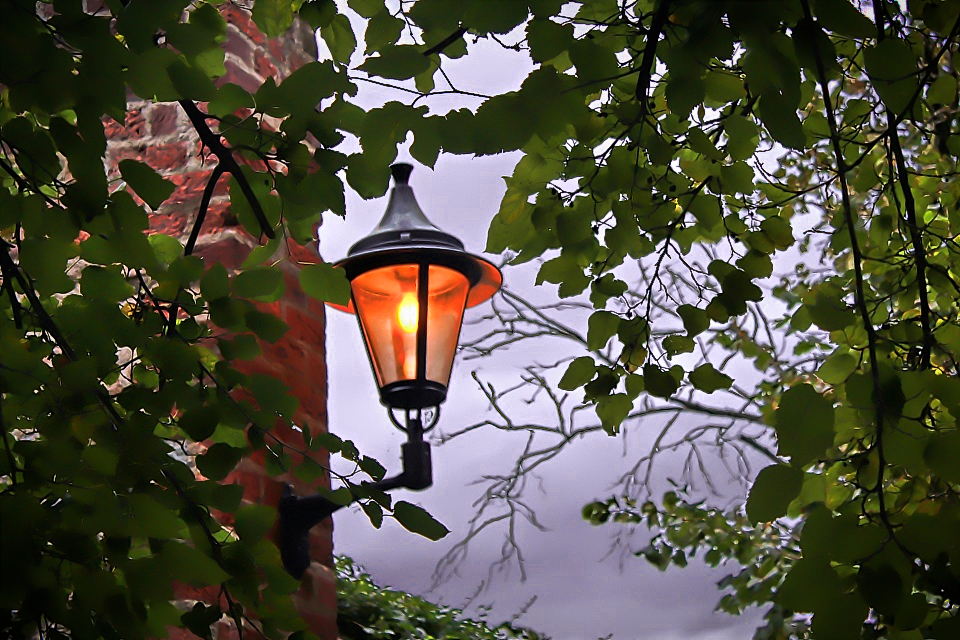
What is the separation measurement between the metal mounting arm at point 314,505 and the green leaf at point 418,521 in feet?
3.38

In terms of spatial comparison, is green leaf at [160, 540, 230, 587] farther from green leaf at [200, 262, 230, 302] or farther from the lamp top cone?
the lamp top cone

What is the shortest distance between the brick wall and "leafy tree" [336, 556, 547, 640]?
2.87 feet

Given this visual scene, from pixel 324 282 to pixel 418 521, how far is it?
1.02 feet

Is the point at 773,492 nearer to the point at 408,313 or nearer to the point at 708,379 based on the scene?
the point at 708,379

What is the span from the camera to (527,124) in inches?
30.8

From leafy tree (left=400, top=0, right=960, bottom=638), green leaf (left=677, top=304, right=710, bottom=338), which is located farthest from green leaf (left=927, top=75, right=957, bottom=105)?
green leaf (left=677, top=304, right=710, bottom=338)

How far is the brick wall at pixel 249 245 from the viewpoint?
226 centimetres

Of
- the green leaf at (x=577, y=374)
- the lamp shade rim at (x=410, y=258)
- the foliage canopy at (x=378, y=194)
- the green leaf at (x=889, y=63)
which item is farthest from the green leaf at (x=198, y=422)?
the lamp shade rim at (x=410, y=258)

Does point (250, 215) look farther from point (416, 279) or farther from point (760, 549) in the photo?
point (760, 549)

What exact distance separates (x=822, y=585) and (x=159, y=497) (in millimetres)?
656

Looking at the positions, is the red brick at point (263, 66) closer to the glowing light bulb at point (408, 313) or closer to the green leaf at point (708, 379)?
the glowing light bulb at point (408, 313)

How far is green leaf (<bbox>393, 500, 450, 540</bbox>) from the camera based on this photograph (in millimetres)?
1081

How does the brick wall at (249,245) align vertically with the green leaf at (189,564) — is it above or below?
above

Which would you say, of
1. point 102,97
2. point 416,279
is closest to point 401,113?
point 102,97
